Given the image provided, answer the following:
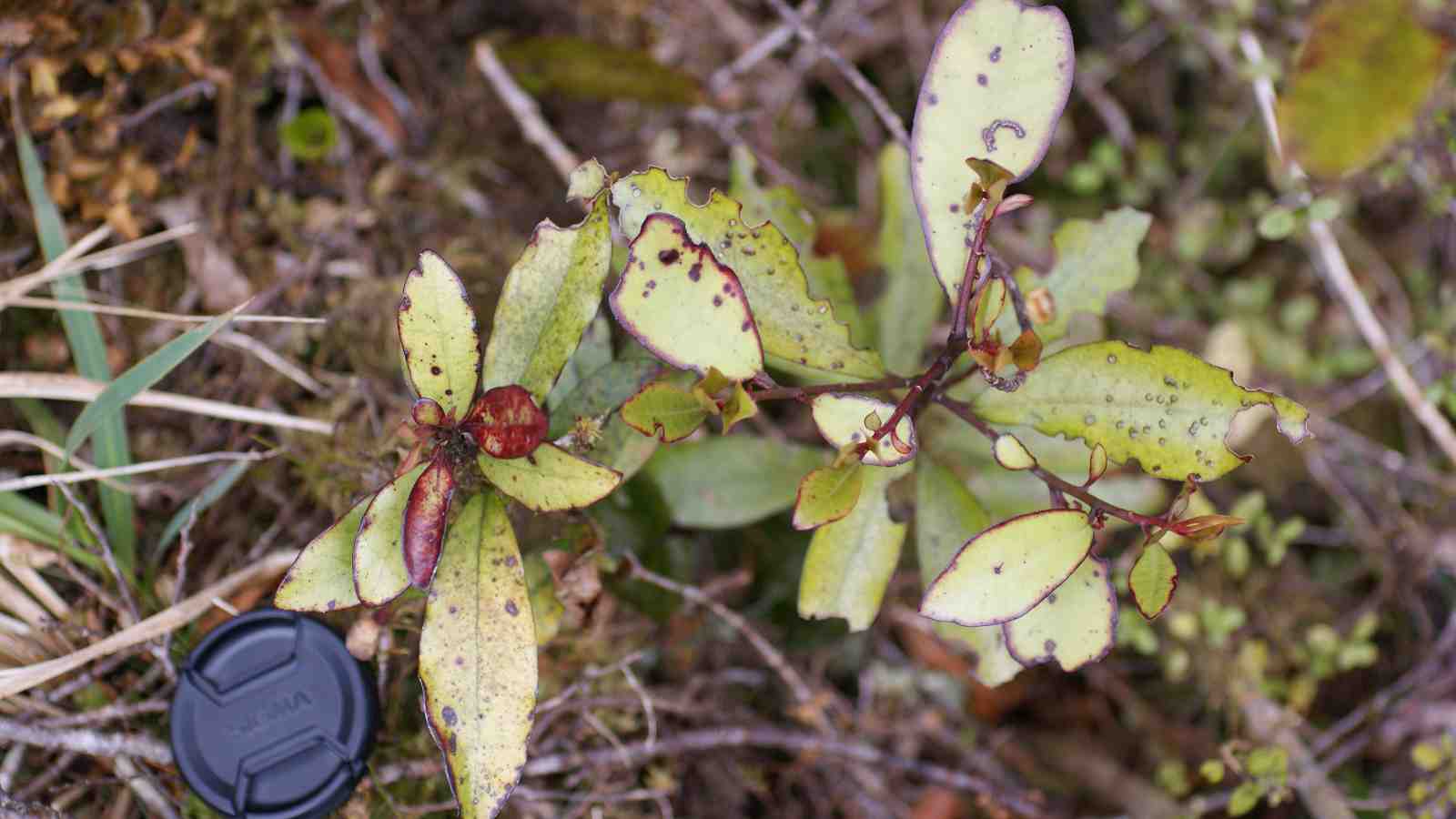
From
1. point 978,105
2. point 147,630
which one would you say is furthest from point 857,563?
point 147,630

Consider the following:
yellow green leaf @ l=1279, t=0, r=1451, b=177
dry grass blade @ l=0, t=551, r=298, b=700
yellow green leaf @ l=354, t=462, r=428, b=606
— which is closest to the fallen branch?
dry grass blade @ l=0, t=551, r=298, b=700

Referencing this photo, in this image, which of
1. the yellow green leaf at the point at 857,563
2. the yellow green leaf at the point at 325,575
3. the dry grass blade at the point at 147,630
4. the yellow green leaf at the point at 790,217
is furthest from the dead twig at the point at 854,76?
the dry grass blade at the point at 147,630

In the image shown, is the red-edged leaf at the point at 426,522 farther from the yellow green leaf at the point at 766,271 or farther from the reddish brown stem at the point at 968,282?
the reddish brown stem at the point at 968,282

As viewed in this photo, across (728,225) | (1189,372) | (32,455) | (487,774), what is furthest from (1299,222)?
(32,455)

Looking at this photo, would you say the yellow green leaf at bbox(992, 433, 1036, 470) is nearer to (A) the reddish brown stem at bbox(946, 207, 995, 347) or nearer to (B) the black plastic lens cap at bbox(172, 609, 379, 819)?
(A) the reddish brown stem at bbox(946, 207, 995, 347)

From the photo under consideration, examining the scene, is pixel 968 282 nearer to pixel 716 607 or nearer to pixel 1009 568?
pixel 1009 568

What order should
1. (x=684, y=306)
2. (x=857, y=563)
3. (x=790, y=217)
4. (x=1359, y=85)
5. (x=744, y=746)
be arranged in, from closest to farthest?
(x=1359, y=85), (x=684, y=306), (x=857, y=563), (x=790, y=217), (x=744, y=746)
